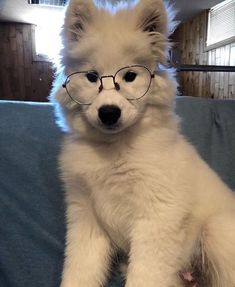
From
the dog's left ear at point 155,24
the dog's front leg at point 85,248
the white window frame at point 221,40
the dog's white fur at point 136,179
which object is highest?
the white window frame at point 221,40

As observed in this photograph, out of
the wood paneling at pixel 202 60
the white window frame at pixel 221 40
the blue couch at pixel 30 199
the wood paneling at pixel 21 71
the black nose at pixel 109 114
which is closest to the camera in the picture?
the black nose at pixel 109 114

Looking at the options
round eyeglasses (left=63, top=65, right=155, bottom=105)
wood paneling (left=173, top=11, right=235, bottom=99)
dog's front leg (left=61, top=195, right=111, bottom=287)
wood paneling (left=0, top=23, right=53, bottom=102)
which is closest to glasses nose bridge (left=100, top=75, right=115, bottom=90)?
round eyeglasses (left=63, top=65, right=155, bottom=105)

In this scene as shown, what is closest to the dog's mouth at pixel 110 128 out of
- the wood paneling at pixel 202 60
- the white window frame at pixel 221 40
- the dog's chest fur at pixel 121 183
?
the dog's chest fur at pixel 121 183

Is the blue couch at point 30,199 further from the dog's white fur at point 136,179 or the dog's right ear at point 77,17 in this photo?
the dog's right ear at point 77,17

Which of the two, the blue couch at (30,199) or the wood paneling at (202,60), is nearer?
the blue couch at (30,199)

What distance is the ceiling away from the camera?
4849 millimetres

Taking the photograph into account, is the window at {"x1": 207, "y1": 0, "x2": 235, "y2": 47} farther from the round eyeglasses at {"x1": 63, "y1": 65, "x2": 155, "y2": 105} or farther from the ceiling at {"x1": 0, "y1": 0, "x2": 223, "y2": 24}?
the round eyeglasses at {"x1": 63, "y1": 65, "x2": 155, "y2": 105}

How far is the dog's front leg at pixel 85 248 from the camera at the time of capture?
127cm

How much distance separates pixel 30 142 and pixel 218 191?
0.89 m

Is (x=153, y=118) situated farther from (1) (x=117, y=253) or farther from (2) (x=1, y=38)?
(2) (x=1, y=38)

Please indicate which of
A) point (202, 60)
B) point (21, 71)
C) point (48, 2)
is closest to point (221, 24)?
point (202, 60)

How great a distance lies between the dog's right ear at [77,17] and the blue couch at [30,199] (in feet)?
1.87

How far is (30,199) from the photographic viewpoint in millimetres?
1565

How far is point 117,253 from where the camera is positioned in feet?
4.57
